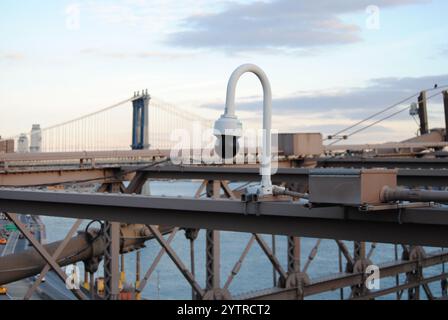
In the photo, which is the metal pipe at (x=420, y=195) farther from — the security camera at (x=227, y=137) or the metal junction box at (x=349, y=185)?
the security camera at (x=227, y=137)

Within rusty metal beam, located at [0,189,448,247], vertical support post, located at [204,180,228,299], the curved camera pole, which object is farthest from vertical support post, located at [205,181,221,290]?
the curved camera pole

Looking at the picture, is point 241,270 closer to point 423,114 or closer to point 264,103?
point 423,114

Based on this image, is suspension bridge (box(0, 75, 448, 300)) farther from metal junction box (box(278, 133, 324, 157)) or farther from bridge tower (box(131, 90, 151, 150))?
bridge tower (box(131, 90, 151, 150))

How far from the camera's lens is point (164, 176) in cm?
1722

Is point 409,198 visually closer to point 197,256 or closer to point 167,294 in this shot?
point 167,294

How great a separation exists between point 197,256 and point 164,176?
86909 millimetres

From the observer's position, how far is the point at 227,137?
7.58 m

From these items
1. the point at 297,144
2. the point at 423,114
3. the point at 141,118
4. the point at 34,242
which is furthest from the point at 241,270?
the point at 34,242

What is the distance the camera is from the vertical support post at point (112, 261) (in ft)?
49.1

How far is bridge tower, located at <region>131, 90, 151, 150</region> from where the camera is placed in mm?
91506

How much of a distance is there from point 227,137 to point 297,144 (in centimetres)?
1451

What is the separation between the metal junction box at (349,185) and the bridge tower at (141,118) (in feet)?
271

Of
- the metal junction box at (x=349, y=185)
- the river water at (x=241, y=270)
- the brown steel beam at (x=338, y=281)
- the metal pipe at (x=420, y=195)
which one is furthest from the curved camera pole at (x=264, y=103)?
the river water at (x=241, y=270)

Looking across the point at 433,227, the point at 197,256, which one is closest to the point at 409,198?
the point at 433,227
